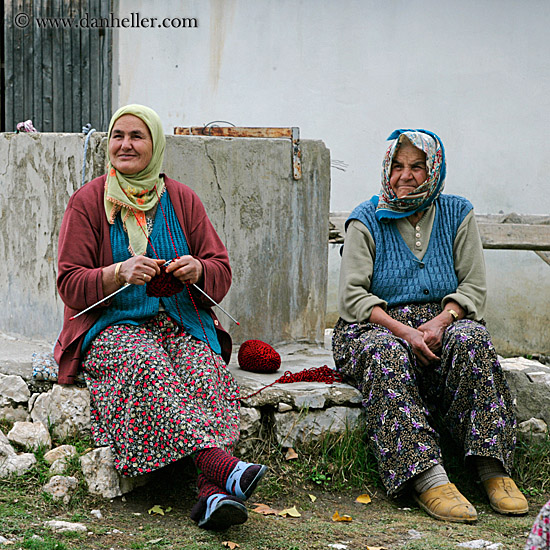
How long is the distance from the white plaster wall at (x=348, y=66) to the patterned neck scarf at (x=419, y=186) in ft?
9.56

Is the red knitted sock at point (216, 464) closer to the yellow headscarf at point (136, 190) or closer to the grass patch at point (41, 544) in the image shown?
the grass patch at point (41, 544)

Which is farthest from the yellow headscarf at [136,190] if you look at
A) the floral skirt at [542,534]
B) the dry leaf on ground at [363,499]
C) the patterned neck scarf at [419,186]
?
the floral skirt at [542,534]

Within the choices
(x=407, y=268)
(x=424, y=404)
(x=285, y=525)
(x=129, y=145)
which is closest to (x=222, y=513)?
(x=285, y=525)

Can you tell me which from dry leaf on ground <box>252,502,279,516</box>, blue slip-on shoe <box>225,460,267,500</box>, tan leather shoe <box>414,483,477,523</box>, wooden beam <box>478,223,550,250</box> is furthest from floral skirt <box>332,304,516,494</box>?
wooden beam <box>478,223,550,250</box>

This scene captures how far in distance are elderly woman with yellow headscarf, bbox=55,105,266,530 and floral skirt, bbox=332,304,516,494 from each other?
61 centimetres

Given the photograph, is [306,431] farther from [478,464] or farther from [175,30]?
[175,30]

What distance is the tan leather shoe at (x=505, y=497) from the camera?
3328mm

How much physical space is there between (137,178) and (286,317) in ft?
4.45

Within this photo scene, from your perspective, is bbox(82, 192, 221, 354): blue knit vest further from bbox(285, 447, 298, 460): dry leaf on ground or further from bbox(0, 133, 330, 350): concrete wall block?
bbox(0, 133, 330, 350): concrete wall block

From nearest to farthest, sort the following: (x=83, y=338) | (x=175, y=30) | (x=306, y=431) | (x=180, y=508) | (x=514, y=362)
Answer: (x=180, y=508), (x=83, y=338), (x=306, y=431), (x=514, y=362), (x=175, y=30)

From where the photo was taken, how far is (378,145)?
6703 mm

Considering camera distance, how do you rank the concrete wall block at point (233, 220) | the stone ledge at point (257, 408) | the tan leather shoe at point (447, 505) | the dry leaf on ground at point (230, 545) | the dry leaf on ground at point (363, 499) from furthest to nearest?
1. the concrete wall block at point (233, 220)
2. the dry leaf on ground at point (363, 499)
3. the stone ledge at point (257, 408)
4. the tan leather shoe at point (447, 505)
5. the dry leaf on ground at point (230, 545)

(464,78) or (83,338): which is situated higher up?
(464,78)

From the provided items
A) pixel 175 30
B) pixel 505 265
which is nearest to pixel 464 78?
pixel 505 265
